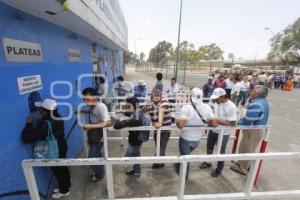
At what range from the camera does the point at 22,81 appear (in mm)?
2771

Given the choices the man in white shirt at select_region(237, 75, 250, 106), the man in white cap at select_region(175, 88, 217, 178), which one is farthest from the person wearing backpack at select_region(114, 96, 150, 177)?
the man in white shirt at select_region(237, 75, 250, 106)

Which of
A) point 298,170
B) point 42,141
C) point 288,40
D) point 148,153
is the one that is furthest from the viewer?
point 288,40

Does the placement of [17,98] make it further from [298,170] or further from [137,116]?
[298,170]

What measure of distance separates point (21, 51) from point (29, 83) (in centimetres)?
47

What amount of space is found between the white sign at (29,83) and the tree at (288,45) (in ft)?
125

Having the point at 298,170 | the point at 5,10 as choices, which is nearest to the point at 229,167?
the point at 298,170

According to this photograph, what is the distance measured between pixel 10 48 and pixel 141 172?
3.12 meters

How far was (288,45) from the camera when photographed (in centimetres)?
3278

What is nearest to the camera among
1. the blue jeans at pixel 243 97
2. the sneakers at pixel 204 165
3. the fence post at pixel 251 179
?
the fence post at pixel 251 179

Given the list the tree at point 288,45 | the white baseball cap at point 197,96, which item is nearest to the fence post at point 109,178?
the white baseball cap at point 197,96

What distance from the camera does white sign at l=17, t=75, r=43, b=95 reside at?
2756 millimetres

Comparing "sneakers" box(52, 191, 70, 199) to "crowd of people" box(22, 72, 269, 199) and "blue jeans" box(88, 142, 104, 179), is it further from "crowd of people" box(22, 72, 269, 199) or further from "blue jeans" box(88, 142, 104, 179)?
"blue jeans" box(88, 142, 104, 179)

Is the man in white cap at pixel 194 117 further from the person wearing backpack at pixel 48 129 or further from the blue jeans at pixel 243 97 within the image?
the blue jeans at pixel 243 97

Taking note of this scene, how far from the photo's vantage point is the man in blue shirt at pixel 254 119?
3.72 meters
